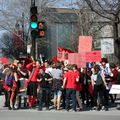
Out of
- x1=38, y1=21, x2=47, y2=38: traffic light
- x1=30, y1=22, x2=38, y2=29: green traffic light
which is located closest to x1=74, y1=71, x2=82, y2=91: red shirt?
x1=38, y1=21, x2=47, y2=38: traffic light

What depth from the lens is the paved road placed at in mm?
15664

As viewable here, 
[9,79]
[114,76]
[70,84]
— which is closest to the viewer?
[70,84]

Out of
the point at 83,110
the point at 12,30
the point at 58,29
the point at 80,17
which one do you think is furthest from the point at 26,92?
the point at 58,29

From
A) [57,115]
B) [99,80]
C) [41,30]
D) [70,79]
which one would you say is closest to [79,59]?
[99,80]

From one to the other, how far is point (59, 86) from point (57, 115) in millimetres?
1984

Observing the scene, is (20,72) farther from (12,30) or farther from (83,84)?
(12,30)

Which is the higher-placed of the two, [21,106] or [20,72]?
[20,72]

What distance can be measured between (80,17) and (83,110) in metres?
22.3

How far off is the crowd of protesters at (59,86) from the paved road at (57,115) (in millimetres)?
657

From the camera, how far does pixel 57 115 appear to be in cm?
1650

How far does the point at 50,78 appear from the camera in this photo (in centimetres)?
1842

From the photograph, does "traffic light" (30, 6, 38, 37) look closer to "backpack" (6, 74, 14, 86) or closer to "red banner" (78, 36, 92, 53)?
"red banner" (78, 36, 92, 53)

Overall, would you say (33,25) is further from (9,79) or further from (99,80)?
(99,80)

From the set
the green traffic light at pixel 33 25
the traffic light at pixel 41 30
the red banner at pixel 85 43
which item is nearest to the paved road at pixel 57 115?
the red banner at pixel 85 43
